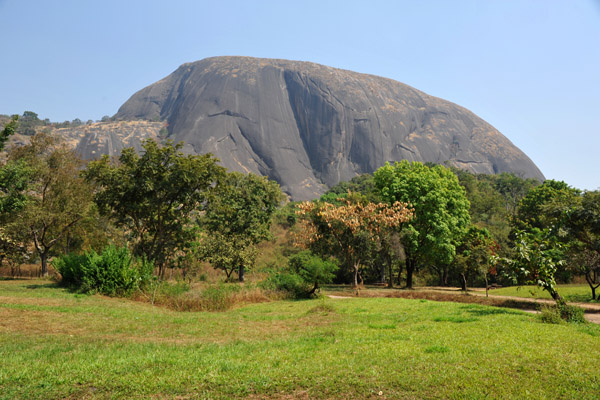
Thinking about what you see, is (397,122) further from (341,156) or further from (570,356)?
(570,356)

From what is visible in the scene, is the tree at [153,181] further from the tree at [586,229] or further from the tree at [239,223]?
the tree at [586,229]

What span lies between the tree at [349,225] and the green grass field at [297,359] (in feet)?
49.7

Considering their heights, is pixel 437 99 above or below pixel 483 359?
above

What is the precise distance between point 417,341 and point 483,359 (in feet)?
6.12

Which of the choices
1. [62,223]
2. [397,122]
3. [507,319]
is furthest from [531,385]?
[397,122]

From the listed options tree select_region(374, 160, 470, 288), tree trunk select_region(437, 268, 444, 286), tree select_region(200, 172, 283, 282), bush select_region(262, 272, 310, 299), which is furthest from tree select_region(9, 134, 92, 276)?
tree trunk select_region(437, 268, 444, 286)

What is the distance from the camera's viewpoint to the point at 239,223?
3944 cm

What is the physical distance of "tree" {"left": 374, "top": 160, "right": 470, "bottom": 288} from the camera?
107 ft

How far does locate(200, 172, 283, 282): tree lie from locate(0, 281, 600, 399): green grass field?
74.0 feet

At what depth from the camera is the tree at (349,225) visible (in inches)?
1044

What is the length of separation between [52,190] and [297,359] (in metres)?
33.3

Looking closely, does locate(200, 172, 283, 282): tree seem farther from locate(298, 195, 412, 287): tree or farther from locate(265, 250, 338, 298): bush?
locate(265, 250, 338, 298): bush

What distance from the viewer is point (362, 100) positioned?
520 feet

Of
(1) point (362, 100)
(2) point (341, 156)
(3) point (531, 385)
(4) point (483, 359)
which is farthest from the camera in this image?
(1) point (362, 100)
